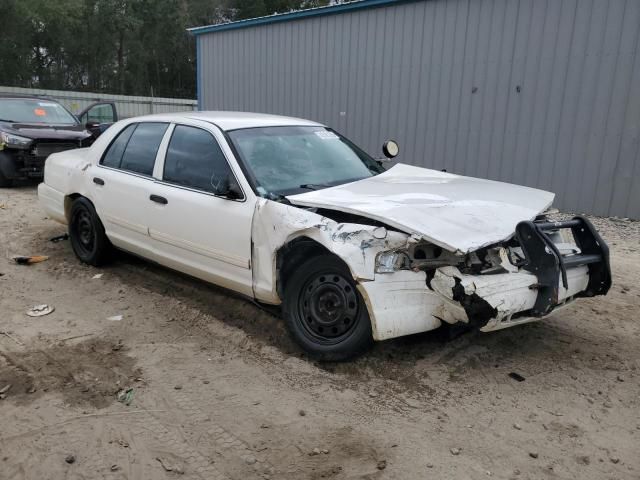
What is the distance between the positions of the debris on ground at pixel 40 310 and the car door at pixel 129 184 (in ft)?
2.82

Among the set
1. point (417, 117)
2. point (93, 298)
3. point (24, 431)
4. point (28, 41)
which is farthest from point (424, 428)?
point (28, 41)

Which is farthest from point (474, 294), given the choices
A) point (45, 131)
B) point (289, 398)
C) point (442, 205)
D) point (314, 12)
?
point (314, 12)

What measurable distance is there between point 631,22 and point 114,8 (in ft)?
120

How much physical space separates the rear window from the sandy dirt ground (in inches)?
47.3

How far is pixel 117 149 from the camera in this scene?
5469 millimetres

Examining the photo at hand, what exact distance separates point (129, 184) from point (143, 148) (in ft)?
1.17

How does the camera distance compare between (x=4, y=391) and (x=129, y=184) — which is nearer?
(x=4, y=391)

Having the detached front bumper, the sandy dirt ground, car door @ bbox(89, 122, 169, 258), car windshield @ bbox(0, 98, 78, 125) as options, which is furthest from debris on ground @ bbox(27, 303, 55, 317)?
car windshield @ bbox(0, 98, 78, 125)

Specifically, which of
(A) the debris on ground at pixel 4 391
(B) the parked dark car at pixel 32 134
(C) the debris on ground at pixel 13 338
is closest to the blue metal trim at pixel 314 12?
(B) the parked dark car at pixel 32 134

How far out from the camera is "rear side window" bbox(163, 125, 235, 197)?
4.34 metres

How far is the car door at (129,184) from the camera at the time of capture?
195 inches

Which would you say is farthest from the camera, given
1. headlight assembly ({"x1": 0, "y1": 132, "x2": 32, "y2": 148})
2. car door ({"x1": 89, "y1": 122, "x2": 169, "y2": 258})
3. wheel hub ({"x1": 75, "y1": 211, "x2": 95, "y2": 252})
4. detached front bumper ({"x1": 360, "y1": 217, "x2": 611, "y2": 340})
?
headlight assembly ({"x1": 0, "y1": 132, "x2": 32, "y2": 148})

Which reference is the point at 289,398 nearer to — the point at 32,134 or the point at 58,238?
the point at 58,238

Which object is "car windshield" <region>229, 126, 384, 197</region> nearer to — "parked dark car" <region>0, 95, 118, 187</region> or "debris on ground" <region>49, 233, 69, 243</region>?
"debris on ground" <region>49, 233, 69, 243</region>
